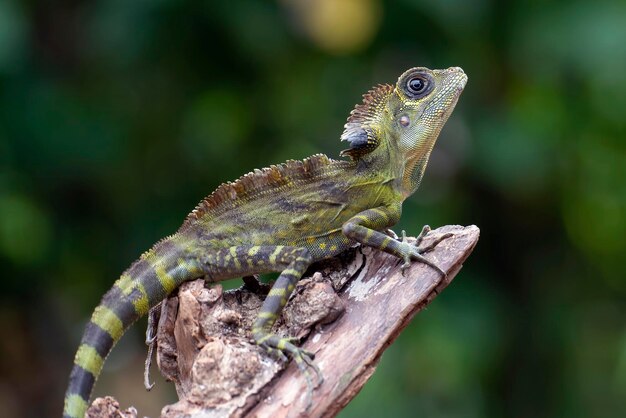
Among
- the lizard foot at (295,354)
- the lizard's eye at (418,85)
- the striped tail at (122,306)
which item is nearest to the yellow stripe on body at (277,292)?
the lizard foot at (295,354)

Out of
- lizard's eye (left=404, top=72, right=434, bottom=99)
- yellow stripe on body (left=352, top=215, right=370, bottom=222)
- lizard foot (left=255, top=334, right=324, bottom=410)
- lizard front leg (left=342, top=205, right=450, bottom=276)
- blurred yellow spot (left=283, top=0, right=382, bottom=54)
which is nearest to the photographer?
lizard foot (left=255, top=334, right=324, bottom=410)

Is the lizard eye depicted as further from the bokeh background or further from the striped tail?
A: the bokeh background

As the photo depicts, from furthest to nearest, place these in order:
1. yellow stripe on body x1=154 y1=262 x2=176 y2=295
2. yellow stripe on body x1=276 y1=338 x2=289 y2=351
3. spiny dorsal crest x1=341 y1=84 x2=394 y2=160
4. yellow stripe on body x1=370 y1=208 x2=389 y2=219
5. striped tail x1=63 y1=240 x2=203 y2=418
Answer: spiny dorsal crest x1=341 y1=84 x2=394 y2=160, yellow stripe on body x1=370 y1=208 x2=389 y2=219, yellow stripe on body x1=154 y1=262 x2=176 y2=295, striped tail x1=63 y1=240 x2=203 y2=418, yellow stripe on body x1=276 y1=338 x2=289 y2=351

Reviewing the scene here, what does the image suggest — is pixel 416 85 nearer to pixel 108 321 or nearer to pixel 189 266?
pixel 189 266

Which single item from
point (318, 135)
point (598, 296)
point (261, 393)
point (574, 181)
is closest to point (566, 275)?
point (598, 296)

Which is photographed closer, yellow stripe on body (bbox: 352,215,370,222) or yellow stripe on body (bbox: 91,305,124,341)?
yellow stripe on body (bbox: 91,305,124,341)

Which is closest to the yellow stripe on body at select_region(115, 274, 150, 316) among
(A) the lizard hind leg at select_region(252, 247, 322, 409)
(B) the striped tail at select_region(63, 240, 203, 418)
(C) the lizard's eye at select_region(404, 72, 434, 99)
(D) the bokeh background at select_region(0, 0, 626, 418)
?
(B) the striped tail at select_region(63, 240, 203, 418)

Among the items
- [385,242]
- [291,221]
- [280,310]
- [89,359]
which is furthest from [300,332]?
[89,359]
